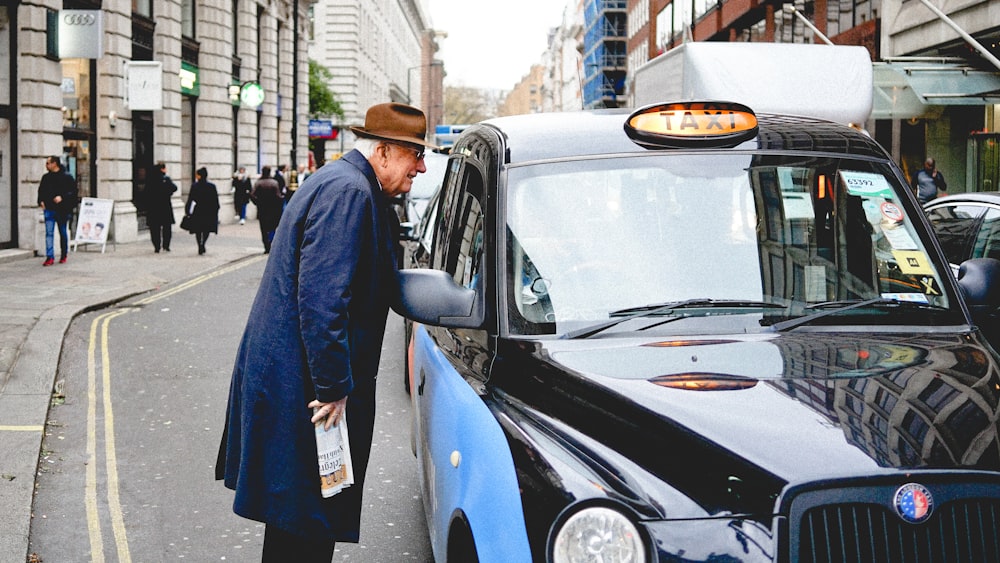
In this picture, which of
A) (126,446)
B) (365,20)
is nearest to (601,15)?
(365,20)

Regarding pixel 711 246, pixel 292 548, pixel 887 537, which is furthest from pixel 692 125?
pixel 292 548

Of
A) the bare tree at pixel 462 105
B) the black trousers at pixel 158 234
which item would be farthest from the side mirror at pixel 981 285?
the bare tree at pixel 462 105

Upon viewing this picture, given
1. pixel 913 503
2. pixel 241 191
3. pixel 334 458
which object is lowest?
pixel 334 458

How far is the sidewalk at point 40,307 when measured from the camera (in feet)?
20.0

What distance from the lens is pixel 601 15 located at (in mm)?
96125

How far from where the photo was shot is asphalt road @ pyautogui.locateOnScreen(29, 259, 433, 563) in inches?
205

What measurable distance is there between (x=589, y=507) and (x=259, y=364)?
135cm

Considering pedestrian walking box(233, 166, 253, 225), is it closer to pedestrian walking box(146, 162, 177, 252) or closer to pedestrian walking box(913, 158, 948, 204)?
pedestrian walking box(146, 162, 177, 252)

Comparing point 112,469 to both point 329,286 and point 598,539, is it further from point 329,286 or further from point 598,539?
point 598,539

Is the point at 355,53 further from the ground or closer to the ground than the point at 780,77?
further from the ground

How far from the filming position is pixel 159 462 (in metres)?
6.70

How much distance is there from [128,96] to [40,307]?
11616 millimetres

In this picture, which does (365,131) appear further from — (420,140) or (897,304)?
(897,304)

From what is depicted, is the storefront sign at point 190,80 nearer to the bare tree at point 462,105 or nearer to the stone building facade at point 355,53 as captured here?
the stone building facade at point 355,53
